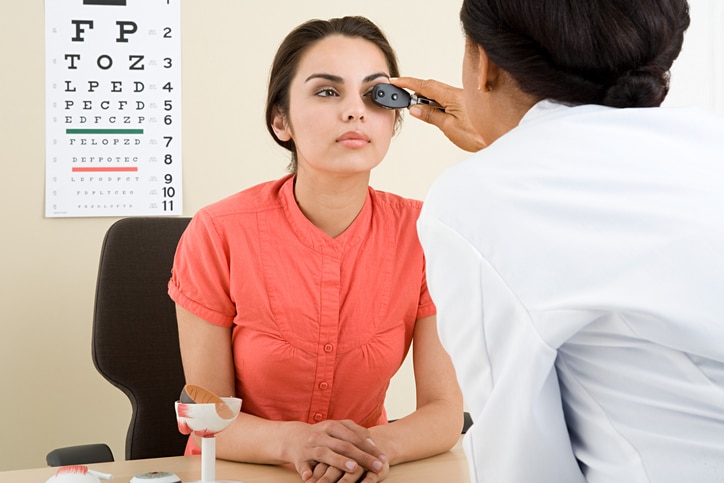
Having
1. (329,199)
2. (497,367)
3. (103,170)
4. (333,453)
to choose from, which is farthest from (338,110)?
(103,170)

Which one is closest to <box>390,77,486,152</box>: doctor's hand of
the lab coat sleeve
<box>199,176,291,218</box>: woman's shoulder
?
<box>199,176,291,218</box>: woman's shoulder

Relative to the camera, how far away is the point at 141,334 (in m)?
1.79

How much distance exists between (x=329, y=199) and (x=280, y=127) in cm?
20

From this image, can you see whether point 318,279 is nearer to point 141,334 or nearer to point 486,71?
point 141,334

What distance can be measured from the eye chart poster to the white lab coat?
1.77 m

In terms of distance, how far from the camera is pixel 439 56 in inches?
106

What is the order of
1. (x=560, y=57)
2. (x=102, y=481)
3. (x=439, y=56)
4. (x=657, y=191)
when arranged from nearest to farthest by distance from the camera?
1. (x=657, y=191)
2. (x=560, y=57)
3. (x=102, y=481)
4. (x=439, y=56)

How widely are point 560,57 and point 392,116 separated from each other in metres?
0.85

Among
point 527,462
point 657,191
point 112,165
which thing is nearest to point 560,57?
point 657,191

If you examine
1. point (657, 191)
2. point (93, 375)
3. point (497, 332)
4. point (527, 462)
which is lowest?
point (93, 375)

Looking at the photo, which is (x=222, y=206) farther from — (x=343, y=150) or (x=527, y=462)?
(x=527, y=462)

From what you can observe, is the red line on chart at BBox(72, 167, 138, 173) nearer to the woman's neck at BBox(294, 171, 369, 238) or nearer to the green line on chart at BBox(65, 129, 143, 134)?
the green line on chart at BBox(65, 129, 143, 134)

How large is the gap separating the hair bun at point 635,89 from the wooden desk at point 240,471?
2.14 ft

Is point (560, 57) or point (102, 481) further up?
point (560, 57)
